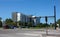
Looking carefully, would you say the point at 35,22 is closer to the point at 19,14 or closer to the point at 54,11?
the point at 19,14

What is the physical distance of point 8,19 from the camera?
163 meters

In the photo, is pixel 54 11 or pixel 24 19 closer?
pixel 54 11

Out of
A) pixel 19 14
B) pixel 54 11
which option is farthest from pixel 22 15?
pixel 54 11

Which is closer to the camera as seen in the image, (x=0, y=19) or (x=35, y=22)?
(x=0, y=19)

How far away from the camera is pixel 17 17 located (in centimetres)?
17175

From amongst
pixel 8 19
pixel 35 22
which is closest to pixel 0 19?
pixel 8 19

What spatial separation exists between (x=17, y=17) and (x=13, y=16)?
8.10 metres

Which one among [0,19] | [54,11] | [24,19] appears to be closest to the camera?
[54,11]

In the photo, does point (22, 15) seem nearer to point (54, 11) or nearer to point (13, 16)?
point (13, 16)

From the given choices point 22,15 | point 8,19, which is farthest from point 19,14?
point 8,19

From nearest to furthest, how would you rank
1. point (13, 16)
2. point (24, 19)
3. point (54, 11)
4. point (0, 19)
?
point (54, 11), point (0, 19), point (24, 19), point (13, 16)

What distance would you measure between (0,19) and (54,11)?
81321mm

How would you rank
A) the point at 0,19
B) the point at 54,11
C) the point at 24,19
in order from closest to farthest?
the point at 54,11
the point at 0,19
the point at 24,19

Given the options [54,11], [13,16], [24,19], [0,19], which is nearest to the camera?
[54,11]
